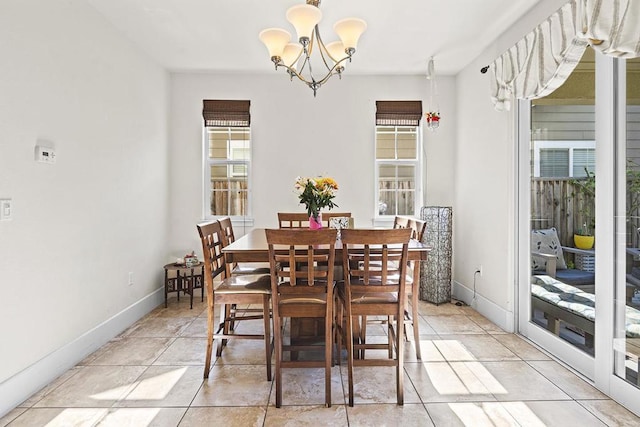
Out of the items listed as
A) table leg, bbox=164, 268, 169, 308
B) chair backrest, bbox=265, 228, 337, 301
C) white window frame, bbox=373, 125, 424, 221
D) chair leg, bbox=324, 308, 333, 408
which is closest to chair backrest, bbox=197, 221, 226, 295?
chair backrest, bbox=265, 228, 337, 301

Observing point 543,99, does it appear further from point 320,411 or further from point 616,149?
point 320,411

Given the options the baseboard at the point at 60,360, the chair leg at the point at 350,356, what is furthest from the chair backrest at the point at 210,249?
the baseboard at the point at 60,360

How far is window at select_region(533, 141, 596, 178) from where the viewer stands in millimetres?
2352

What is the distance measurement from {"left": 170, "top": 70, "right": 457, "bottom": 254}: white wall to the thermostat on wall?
1.94 m

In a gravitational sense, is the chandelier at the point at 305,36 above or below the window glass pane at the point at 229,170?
above

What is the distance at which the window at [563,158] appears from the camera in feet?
7.72

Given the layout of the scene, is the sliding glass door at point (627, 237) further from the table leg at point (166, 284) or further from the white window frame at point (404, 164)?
the table leg at point (166, 284)

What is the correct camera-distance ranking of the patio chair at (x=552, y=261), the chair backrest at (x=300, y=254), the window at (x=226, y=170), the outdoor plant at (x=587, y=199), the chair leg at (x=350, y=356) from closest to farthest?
1. the chair backrest at (x=300, y=254)
2. the chair leg at (x=350, y=356)
3. the outdoor plant at (x=587, y=199)
4. the patio chair at (x=552, y=261)
5. the window at (x=226, y=170)

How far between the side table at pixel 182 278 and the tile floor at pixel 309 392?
0.94 m

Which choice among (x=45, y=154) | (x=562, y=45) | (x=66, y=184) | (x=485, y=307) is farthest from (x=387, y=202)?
(x=45, y=154)

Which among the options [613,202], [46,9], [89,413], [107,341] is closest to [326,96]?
[46,9]

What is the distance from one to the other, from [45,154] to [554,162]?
3555mm

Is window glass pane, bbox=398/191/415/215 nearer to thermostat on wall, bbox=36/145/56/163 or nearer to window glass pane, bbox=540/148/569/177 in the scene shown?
window glass pane, bbox=540/148/569/177

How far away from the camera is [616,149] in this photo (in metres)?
2.11
